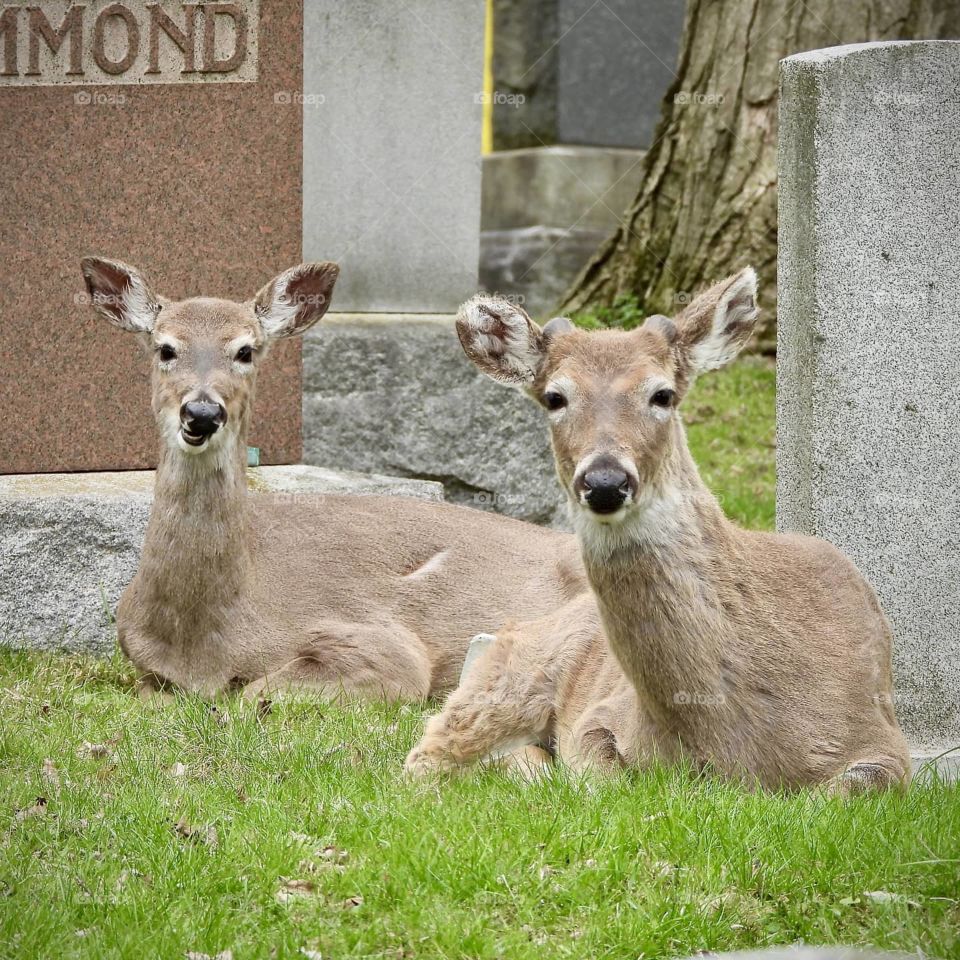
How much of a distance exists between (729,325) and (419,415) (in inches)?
169

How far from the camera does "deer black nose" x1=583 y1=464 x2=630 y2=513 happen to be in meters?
4.47

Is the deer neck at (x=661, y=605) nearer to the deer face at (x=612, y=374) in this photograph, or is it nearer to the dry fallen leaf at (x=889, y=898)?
the deer face at (x=612, y=374)

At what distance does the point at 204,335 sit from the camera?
21.6 feet

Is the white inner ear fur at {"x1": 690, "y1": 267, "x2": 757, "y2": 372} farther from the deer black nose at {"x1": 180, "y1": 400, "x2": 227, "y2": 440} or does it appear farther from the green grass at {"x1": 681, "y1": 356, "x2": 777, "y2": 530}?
the green grass at {"x1": 681, "y1": 356, "x2": 777, "y2": 530}

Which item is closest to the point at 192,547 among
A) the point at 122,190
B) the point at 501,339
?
the point at 501,339

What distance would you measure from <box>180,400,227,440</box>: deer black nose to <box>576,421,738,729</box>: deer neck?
2.03 m

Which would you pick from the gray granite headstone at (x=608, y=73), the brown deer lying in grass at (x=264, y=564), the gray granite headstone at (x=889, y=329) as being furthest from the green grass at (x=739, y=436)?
the gray granite headstone at (x=608, y=73)

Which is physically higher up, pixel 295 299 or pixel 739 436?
pixel 295 299

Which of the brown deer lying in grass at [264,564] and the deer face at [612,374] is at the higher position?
the deer face at [612,374]

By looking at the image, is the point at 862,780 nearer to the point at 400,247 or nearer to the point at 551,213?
the point at 400,247

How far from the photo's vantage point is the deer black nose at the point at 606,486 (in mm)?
4473

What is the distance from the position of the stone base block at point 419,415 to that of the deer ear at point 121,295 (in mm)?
2231

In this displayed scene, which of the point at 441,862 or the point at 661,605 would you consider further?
the point at 661,605

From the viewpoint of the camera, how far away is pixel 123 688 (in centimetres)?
691
